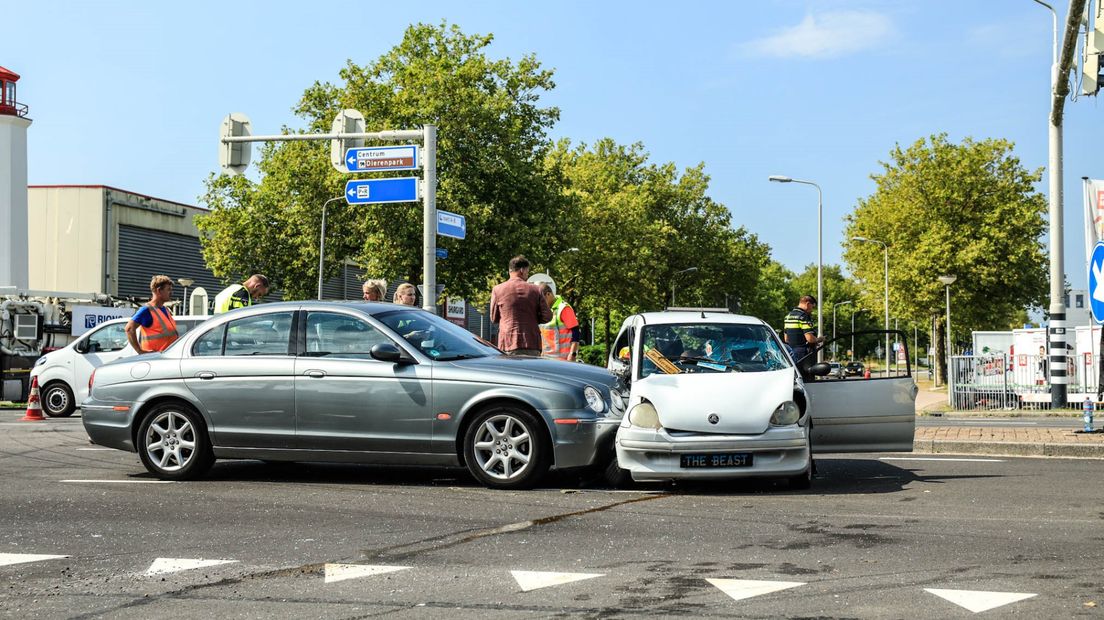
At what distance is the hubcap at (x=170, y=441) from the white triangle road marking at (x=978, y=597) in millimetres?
6627

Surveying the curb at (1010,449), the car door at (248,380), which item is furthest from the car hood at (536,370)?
the curb at (1010,449)

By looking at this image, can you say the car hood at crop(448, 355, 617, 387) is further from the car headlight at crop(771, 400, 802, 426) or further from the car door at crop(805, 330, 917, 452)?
the car door at crop(805, 330, 917, 452)

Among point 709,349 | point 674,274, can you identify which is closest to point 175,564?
point 709,349

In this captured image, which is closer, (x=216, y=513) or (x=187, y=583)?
(x=187, y=583)

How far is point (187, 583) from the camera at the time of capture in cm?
593

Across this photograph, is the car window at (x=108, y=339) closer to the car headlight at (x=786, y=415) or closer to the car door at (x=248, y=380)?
the car door at (x=248, y=380)

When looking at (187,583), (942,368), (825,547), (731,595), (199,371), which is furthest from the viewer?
(942,368)

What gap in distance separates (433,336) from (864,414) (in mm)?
3631

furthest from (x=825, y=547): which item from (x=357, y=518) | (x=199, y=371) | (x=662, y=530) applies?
(x=199, y=371)

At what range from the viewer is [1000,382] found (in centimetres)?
2630

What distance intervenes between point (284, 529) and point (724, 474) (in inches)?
127

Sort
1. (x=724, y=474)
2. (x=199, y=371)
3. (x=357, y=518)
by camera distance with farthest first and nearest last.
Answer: (x=199, y=371) < (x=724, y=474) < (x=357, y=518)

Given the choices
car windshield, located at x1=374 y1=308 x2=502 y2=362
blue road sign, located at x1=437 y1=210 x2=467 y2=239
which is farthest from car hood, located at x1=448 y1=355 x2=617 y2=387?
blue road sign, located at x1=437 y1=210 x2=467 y2=239

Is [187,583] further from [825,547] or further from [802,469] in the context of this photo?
[802,469]
